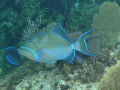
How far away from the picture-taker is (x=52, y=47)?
264 cm

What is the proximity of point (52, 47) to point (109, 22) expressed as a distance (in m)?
3.12

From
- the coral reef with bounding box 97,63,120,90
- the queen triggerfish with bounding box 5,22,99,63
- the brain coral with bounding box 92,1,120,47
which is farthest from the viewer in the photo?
the brain coral with bounding box 92,1,120,47

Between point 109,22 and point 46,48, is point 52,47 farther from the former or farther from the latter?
point 109,22

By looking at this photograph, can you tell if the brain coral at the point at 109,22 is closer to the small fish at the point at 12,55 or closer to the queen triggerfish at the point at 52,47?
the queen triggerfish at the point at 52,47

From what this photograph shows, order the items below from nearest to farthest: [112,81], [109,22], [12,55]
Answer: [112,81] → [12,55] → [109,22]

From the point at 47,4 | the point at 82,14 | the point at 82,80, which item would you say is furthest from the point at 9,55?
the point at 47,4

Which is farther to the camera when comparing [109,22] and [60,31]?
[109,22]

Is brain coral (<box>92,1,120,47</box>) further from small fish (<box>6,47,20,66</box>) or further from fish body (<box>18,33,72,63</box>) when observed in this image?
small fish (<box>6,47,20,66</box>)

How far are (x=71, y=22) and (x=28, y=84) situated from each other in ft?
17.5

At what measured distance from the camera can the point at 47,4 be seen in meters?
9.14

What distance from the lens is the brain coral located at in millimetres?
4738

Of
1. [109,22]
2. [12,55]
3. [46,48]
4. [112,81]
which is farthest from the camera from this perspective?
[109,22]

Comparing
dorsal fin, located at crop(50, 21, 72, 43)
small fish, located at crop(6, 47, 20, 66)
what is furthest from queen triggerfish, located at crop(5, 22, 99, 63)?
small fish, located at crop(6, 47, 20, 66)

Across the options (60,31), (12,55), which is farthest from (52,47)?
(12,55)
